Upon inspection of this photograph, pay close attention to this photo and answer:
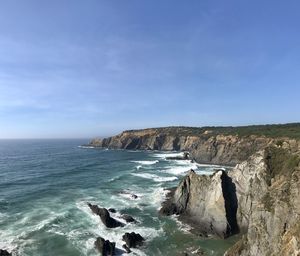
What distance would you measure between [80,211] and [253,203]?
2632 cm

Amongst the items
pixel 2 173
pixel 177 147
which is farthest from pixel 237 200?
pixel 177 147

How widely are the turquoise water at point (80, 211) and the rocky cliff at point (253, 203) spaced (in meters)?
3.19

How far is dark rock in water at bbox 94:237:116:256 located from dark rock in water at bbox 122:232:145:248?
6.33ft

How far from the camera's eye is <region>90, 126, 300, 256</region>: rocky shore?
1216 inches

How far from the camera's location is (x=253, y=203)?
142 ft

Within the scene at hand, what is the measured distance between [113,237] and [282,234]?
21.4 meters

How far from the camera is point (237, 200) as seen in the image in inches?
1831

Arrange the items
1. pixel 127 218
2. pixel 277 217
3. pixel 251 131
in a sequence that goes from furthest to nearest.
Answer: pixel 251 131, pixel 127 218, pixel 277 217

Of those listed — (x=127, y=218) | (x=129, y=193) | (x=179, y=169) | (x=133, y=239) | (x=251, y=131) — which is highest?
(x=251, y=131)

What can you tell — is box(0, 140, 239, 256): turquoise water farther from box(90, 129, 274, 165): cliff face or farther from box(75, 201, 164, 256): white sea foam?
box(90, 129, 274, 165): cliff face

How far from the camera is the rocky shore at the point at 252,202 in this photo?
101 feet

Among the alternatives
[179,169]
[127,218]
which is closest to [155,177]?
[179,169]

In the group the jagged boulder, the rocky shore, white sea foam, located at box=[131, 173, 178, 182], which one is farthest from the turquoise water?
the rocky shore

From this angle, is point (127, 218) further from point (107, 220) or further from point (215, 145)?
point (215, 145)
